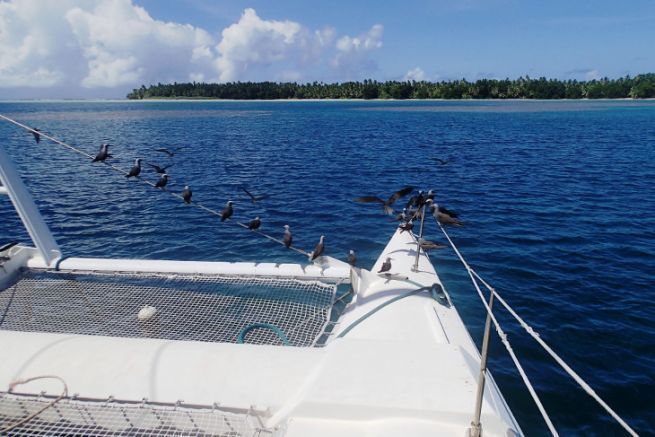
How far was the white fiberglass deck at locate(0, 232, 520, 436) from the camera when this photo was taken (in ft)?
11.0

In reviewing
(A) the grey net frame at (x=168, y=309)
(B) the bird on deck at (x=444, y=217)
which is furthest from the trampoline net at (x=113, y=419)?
(B) the bird on deck at (x=444, y=217)

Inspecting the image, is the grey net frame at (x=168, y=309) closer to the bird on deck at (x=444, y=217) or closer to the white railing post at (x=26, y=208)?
the white railing post at (x=26, y=208)

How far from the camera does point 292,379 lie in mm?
4043

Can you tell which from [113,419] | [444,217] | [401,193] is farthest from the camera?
[401,193]

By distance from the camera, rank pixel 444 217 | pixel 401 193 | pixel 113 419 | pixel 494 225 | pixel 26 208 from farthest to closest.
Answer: pixel 494 225, pixel 401 193, pixel 26 208, pixel 444 217, pixel 113 419

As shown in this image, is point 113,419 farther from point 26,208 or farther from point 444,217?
point 26,208

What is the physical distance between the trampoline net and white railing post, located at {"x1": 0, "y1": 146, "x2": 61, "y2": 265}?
473 cm

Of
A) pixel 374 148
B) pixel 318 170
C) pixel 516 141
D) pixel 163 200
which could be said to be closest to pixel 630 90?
pixel 516 141

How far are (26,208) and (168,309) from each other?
3287mm

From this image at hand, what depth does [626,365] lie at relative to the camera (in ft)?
26.0

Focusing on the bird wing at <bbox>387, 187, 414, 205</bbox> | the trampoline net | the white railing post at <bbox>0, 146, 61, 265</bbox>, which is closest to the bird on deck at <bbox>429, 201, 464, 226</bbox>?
the bird wing at <bbox>387, 187, 414, 205</bbox>

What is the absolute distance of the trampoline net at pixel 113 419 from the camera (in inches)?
150

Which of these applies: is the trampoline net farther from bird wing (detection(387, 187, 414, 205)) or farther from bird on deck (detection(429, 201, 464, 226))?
bird wing (detection(387, 187, 414, 205))

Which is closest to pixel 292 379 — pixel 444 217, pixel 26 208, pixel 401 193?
pixel 444 217
